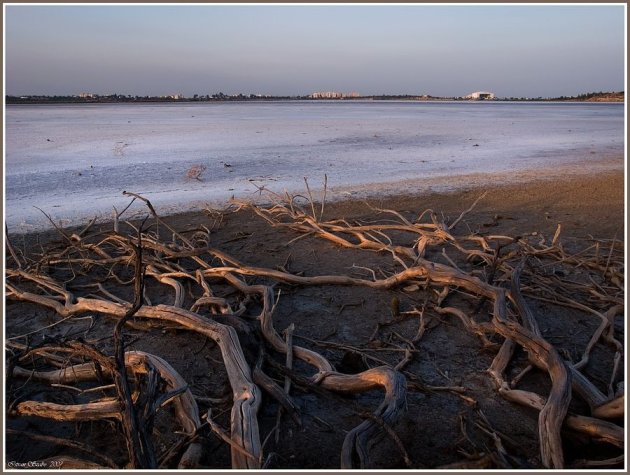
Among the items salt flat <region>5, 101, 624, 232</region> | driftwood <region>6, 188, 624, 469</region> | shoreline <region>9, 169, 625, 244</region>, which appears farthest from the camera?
salt flat <region>5, 101, 624, 232</region>

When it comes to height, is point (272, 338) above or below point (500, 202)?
below

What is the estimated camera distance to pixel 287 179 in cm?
923

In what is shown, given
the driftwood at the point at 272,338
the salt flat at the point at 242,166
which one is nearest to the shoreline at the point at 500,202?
the salt flat at the point at 242,166

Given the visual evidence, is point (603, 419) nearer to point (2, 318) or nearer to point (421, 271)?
point (421, 271)

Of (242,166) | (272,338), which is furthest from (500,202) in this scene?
(242,166)

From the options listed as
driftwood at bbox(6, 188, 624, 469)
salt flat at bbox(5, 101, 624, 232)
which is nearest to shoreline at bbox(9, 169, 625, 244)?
salt flat at bbox(5, 101, 624, 232)

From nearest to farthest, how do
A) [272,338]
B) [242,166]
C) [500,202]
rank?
[272,338] < [500,202] < [242,166]

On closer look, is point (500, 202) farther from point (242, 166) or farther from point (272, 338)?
point (242, 166)

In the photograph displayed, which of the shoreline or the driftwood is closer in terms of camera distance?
the driftwood

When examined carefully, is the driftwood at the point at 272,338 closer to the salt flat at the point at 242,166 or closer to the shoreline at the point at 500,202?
the shoreline at the point at 500,202

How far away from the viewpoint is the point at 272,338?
2.84 metres

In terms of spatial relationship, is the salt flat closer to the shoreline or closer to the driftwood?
the shoreline

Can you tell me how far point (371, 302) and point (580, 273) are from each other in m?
1.72

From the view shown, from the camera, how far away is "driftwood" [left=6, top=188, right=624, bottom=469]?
1914 mm
